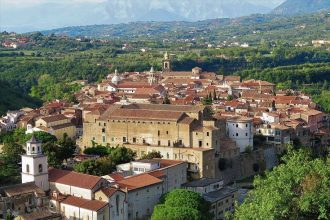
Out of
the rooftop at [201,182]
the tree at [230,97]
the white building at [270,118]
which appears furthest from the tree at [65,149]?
the tree at [230,97]

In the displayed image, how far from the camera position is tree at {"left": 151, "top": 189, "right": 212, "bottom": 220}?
29.0m

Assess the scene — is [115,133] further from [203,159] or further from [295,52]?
[295,52]

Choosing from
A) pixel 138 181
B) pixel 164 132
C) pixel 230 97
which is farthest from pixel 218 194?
pixel 230 97

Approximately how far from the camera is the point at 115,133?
1695 inches

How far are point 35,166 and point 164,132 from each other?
459 inches

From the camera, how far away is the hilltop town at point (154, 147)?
30.8m

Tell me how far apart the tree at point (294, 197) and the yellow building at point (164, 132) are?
1637cm

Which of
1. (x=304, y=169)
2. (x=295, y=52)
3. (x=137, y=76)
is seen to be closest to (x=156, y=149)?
(x=304, y=169)

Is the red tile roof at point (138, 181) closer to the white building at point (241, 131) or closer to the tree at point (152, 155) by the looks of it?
the tree at point (152, 155)

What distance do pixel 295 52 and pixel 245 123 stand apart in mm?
80377

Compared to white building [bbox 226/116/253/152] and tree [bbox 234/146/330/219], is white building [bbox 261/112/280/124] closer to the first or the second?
white building [bbox 226/116/253/152]

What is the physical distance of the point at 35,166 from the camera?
3183cm

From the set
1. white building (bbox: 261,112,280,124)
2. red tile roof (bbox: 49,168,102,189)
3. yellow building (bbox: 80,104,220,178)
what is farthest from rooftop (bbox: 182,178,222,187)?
white building (bbox: 261,112,280,124)

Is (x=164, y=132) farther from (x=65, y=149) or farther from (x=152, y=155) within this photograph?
(x=65, y=149)
